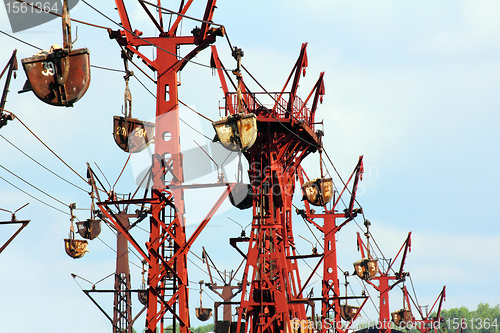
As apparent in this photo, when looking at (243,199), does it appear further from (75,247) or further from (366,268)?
(366,268)

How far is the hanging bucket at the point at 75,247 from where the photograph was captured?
2683 cm

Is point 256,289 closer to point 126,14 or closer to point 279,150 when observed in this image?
point 279,150

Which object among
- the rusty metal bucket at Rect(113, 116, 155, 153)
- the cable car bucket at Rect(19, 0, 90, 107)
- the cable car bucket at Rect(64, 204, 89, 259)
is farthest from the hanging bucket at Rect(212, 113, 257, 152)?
the cable car bucket at Rect(64, 204, 89, 259)

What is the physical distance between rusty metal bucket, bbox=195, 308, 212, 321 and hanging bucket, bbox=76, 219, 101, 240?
22.4m

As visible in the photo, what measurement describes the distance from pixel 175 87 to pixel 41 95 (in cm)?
610

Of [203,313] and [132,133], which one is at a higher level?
[132,133]

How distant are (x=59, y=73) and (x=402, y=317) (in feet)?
157

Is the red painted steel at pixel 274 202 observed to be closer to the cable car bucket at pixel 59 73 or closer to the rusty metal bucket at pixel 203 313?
the cable car bucket at pixel 59 73

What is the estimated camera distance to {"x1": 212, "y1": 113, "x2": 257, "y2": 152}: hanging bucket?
50.8 ft

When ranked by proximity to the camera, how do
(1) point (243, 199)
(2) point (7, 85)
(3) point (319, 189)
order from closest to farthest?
(2) point (7, 85) < (1) point (243, 199) < (3) point (319, 189)

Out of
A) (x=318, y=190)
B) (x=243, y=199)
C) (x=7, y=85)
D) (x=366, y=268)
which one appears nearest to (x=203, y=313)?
(x=366, y=268)

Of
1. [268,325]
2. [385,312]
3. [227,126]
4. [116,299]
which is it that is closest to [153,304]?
[227,126]

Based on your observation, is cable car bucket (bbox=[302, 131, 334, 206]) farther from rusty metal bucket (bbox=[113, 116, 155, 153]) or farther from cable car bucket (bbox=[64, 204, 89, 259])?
rusty metal bucket (bbox=[113, 116, 155, 153])

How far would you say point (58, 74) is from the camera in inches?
405
